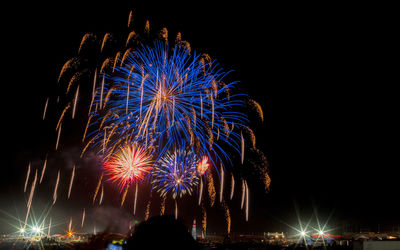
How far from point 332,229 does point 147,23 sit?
6345 cm

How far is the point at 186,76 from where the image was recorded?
20281 millimetres

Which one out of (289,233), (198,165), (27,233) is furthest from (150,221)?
(27,233)

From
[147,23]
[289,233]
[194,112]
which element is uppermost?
[147,23]

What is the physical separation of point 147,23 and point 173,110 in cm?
655

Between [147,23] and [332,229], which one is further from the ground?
[147,23]

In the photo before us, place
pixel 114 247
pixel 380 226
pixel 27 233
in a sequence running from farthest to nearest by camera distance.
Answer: pixel 27 233 → pixel 380 226 → pixel 114 247

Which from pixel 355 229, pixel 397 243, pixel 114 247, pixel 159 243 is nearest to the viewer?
pixel 159 243

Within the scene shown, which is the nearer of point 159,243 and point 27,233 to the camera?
point 159,243

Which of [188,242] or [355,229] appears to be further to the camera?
[355,229]

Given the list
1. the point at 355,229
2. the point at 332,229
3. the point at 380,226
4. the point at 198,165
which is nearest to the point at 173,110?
the point at 198,165

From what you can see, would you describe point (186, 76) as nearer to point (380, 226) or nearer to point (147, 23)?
point (147, 23)

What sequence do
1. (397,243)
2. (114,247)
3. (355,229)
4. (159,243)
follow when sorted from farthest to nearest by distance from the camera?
(355,229)
(397,243)
(114,247)
(159,243)

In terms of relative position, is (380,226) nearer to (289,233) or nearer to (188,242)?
(289,233)

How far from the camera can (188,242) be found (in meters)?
1.43
